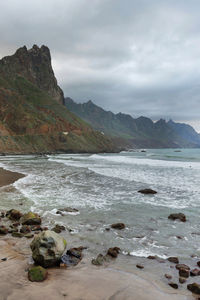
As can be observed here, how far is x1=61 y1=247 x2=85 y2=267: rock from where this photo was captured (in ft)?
20.5

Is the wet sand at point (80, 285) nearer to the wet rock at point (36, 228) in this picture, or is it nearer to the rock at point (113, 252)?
the rock at point (113, 252)

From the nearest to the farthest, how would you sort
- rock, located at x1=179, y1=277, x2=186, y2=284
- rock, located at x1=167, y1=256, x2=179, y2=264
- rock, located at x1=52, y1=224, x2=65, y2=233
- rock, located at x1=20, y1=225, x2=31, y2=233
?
rock, located at x1=179, y1=277, x2=186, y2=284 → rock, located at x1=167, y1=256, x2=179, y2=264 → rock, located at x1=20, y1=225, x2=31, y2=233 → rock, located at x1=52, y1=224, x2=65, y2=233

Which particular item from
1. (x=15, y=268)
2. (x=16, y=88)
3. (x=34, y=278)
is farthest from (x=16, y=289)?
(x=16, y=88)

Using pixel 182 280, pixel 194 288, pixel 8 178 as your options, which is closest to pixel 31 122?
pixel 8 178

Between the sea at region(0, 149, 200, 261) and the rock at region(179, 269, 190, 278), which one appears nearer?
the rock at region(179, 269, 190, 278)

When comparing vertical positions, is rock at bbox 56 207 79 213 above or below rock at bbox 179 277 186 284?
below

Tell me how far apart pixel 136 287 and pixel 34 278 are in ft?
8.22

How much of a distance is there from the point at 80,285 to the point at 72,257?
1.51 meters

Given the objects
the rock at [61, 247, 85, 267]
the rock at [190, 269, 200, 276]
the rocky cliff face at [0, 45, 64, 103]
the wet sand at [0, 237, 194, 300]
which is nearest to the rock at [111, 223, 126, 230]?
the rock at [61, 247, 85, 267]

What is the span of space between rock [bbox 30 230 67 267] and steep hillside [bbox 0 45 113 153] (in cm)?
7800

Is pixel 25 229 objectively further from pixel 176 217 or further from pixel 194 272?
pixel 176 217

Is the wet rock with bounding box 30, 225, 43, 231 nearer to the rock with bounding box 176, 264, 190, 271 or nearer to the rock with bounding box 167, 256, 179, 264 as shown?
the rock with bounding box 167, 256, 179, 264

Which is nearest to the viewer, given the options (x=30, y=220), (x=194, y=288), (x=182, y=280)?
(x=194, y=288)

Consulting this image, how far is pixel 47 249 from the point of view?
6082 mm
